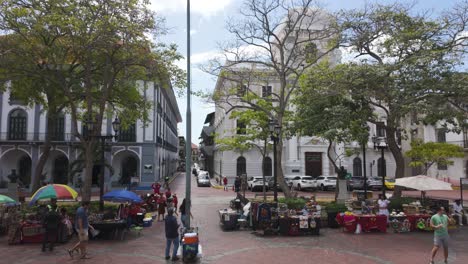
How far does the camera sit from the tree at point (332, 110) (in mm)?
18078

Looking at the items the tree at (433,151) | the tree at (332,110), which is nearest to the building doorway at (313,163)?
the tree at (433,151)

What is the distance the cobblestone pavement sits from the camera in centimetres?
1044

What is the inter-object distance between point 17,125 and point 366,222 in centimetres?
3359

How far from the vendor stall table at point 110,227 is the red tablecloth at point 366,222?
331 inches

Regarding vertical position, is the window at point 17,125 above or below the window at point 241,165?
above

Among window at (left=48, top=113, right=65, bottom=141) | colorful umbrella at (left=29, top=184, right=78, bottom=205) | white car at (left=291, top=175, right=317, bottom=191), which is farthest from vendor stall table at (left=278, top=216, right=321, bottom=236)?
window at (left=48, top=113, right=65, bottom=141)

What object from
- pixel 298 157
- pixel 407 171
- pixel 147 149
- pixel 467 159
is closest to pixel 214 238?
pixel 147 149

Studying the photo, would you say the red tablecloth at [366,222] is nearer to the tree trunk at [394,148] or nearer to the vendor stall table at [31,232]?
the tree trunk at [394,148]

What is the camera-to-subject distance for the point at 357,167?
4466 centimetres

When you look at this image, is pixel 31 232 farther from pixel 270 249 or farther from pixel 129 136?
pixel 129 136

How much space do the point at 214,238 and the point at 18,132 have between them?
29902mm

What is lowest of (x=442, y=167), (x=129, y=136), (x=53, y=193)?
(x=53, y=193)

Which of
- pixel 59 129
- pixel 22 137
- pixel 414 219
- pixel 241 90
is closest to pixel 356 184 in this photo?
pixel 241 90

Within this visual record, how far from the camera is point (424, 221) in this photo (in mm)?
14859
